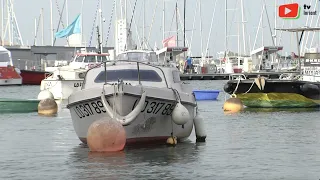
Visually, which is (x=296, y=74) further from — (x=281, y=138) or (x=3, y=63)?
(x=3, y=63)

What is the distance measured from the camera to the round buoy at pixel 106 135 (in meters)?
20.8

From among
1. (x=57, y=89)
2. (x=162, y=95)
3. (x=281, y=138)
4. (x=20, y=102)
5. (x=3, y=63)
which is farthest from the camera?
(x=3, y=63)

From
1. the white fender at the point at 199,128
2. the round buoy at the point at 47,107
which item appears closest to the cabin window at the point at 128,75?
the white fender at the point at 199,128

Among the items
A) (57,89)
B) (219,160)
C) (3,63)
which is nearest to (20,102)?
(57,89)

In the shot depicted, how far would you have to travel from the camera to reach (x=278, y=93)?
3950cm

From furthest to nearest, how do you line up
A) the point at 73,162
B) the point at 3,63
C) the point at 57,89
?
the point at 3,63
the point at 57,89
the point at 73,162

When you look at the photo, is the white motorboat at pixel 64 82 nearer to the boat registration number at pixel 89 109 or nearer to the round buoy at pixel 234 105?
the round buoy at pixel 234 105

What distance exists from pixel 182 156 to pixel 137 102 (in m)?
1.95

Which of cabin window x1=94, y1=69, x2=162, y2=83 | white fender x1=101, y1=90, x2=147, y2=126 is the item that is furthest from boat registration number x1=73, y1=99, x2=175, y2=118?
cabin window x1=94, y1=69, x2=162, y2=83

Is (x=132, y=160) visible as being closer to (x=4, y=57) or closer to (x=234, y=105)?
(x=234, y=105)

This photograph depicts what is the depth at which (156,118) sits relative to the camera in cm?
2231

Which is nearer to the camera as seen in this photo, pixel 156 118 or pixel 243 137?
pixel 156 118

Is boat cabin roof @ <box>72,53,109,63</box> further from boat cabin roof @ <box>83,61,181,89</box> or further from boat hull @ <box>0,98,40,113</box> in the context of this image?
boat cabin roof @ <box>83,61,181,89</box>

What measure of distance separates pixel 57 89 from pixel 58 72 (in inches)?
78.6
